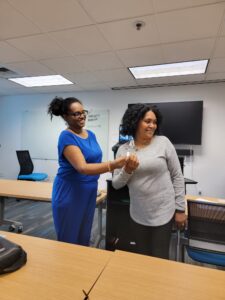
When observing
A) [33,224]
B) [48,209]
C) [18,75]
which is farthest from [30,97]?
[33,224]

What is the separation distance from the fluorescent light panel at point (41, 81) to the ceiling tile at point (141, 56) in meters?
1.62

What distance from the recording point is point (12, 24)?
2.40 m

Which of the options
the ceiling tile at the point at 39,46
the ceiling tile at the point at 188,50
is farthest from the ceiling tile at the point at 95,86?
the ceiling tile at the point at 188,50

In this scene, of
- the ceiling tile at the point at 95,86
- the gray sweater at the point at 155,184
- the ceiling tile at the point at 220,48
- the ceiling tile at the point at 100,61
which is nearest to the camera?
the gray sweater at the point at 155,184

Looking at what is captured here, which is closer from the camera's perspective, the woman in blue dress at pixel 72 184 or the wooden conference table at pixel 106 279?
the wooden conference table at pixel 106 279

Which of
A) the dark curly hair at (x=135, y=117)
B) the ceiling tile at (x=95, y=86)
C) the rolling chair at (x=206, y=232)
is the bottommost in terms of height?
the rolling chair at (x=206, y=232)

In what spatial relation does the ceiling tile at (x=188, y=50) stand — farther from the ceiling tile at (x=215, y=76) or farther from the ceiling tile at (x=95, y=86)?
the ceiling tile at (x=95, y=86)

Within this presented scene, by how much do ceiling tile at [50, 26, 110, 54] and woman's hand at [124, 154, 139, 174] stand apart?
1.76 m

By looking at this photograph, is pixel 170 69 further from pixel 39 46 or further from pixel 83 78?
pixel 39 46

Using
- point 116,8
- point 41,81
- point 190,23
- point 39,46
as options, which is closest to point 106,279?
point 116,8

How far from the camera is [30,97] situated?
5.91 meters

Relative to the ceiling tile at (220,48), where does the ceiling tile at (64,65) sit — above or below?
below

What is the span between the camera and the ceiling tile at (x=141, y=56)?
2.96 metres

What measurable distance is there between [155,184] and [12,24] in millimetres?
2247
